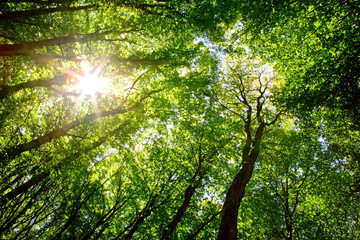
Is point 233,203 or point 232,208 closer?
point 232,208

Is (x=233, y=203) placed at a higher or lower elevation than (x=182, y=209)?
lower

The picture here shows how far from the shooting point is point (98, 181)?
14.6m

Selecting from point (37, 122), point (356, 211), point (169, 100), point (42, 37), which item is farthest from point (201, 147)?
point (356, 211)

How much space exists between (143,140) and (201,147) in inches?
212

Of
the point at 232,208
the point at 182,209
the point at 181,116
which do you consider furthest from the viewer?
the point at 181,116

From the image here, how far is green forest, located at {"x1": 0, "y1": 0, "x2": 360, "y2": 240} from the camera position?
695 cm

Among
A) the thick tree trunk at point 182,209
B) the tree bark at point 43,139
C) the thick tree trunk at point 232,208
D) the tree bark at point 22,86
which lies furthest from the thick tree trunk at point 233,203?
the tree bark at point 22,86

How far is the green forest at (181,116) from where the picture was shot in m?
6.95

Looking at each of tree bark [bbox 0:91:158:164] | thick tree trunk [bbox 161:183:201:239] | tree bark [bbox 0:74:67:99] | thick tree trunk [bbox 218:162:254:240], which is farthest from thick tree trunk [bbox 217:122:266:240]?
tree bark [bbox 0:74:67:99]

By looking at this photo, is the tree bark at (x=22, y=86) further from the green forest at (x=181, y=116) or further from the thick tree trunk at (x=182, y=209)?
the thick tree trunk at (x=182, y=209)

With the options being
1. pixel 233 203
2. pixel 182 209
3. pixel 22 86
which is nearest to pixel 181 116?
pixel 182 209

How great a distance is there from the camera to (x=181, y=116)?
1384cm

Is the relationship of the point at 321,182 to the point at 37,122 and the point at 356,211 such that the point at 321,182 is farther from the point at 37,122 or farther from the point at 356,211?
the point at 37,122

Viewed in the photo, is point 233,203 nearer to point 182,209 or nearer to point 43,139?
point 182,209
